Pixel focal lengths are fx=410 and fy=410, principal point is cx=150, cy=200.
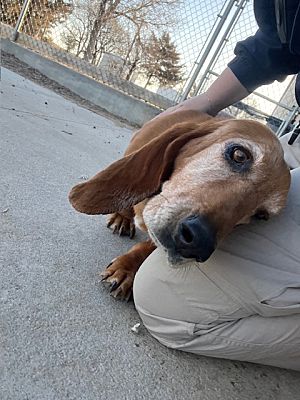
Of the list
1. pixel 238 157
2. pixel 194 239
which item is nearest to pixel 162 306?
pixel 194 239

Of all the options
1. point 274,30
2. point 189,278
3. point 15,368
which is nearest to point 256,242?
point 189,278

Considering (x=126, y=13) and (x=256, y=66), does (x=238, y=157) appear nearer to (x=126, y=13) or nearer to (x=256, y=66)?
(x=256, y=66)

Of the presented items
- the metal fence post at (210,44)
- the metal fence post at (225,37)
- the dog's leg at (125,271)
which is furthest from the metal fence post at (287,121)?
the dog's leg at (125,271)

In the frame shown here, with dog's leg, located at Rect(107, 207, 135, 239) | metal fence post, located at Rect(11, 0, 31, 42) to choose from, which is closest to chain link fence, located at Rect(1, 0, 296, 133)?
metal fence post, located at Rect(11, 0, 31, 42)

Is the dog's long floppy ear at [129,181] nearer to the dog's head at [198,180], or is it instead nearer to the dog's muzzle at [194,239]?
the dog's head at [198,180]

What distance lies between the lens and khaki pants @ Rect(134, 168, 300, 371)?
129 cm

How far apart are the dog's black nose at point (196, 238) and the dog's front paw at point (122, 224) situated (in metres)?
0.96

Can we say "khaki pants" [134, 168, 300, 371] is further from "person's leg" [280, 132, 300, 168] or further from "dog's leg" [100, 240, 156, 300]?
"person's leg" [280, 132, 300, 168]

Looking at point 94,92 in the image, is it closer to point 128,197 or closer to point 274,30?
point 274,30

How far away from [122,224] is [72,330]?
89 cm

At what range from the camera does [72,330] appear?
1305 millimetres

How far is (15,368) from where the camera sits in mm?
1066

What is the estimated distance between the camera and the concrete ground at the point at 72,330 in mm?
1129

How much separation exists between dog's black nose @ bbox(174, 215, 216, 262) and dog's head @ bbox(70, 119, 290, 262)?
0.13 feet
